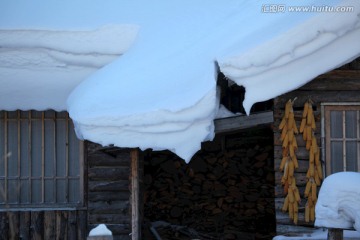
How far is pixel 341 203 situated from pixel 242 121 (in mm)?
2309

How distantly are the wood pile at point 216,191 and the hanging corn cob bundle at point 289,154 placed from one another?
3841 millimetres

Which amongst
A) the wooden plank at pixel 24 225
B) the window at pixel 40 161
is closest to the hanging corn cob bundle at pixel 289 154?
the window at pixel 40 161

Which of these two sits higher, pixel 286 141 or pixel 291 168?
pixel 286 141

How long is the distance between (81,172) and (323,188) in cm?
437

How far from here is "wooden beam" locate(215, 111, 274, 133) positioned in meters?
9.98

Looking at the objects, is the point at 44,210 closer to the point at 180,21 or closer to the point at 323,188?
the point at 180,21

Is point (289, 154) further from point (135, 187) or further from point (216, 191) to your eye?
point (216, 191)

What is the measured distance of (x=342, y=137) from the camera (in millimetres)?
10859

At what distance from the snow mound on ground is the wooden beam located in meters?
2.00

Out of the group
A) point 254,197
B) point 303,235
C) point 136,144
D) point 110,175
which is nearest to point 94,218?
point 110,175

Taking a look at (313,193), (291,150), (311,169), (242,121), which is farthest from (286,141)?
(242,121)

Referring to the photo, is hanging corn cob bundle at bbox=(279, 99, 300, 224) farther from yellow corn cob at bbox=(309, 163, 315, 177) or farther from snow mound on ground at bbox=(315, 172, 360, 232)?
snow mound on ground at bbox=(315, 172, 360, 232)

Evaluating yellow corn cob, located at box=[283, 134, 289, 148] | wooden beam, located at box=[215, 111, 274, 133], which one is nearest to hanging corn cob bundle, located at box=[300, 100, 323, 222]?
yellow corn cob, located at box=[283, 134, 289, 148]

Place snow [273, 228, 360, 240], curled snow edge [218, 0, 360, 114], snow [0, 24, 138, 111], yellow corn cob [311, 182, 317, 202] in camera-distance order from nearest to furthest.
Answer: curled snow edge [218, 0, 360, 114]
snow [273, 228, 360, 240]
yellow corn cob [311, 182, 317, 202]
snow [0, 24, 138, 111]
